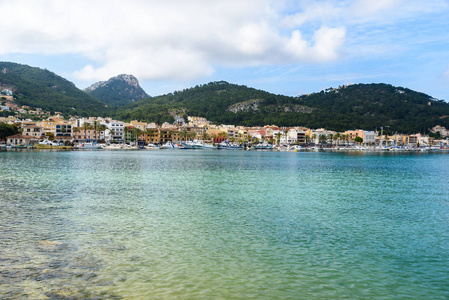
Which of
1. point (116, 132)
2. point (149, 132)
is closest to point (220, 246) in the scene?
point (116, 132)

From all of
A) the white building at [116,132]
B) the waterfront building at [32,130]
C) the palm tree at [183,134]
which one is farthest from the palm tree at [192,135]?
the waterfront building at [32,130]

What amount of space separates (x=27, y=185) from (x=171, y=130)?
15176cm

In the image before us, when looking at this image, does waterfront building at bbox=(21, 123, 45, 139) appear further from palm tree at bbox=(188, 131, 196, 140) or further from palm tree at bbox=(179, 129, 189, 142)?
palm tree at bbox=(188, 131, 196, 140)

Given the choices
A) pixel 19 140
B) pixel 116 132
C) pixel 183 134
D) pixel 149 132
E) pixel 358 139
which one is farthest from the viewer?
pixel 358 139

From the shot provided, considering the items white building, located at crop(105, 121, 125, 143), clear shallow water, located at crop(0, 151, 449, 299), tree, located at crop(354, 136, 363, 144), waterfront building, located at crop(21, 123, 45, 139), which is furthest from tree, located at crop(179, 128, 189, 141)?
clear shallow water, located at crop(0, 151, 449, 299)

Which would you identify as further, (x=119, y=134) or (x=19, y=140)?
(x=119, y=134)

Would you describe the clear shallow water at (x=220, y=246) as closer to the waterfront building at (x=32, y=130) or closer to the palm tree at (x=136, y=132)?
the waterfront building at (x=32, y=130)

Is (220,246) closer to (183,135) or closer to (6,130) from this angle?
(6,130)

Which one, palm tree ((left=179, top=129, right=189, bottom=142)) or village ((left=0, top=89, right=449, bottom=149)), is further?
palm tree ((left=179, top=129, right=189, bottom=142))

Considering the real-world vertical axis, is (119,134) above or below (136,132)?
below

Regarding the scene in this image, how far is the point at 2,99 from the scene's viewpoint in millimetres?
193250

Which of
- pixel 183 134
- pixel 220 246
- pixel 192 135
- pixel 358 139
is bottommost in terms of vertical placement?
pixel 220 246

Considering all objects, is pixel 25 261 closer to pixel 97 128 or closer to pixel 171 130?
pixel 97 128

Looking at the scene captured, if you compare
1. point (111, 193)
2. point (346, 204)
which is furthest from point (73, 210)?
point (346, 204)
